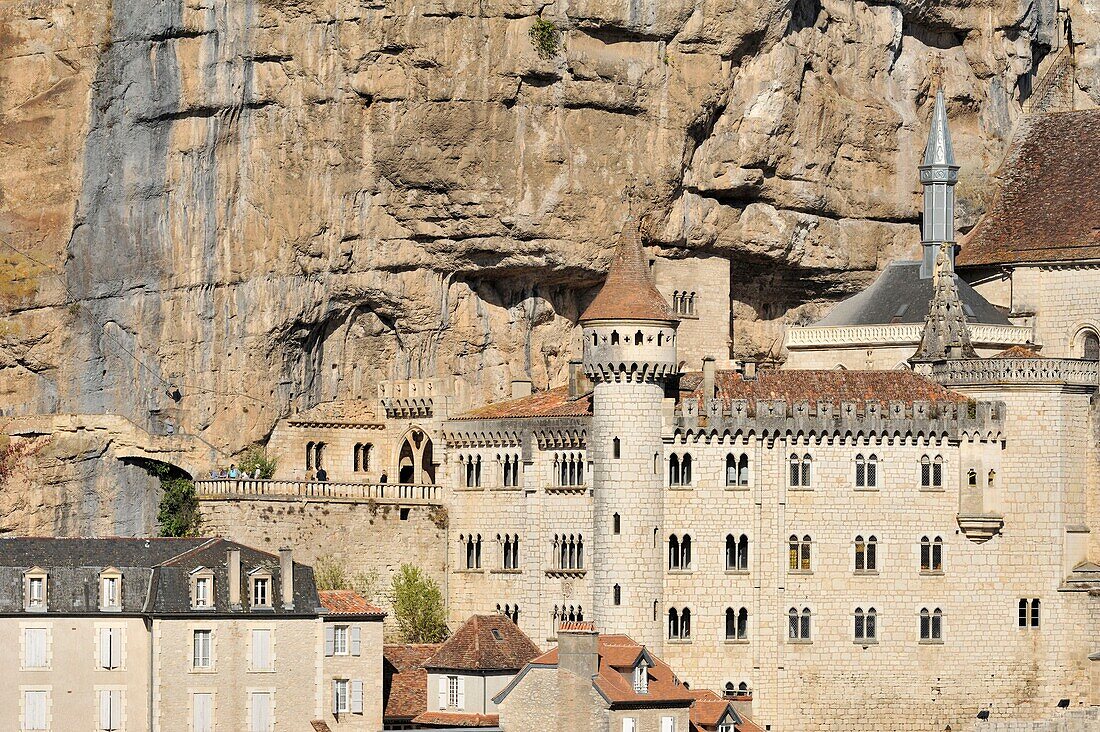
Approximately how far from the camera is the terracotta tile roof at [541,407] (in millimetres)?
111988

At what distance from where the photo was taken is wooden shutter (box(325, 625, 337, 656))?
101000 mm

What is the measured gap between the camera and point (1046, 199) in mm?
124375

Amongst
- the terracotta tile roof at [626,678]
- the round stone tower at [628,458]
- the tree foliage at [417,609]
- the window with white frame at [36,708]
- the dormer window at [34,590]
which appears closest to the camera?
the terracotta tile roof at [626,678]

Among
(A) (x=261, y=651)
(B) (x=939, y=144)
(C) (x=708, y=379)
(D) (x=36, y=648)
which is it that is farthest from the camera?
(B) (x=939, y=144)

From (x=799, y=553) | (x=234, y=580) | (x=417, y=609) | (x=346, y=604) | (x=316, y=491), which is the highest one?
(x=316, y=491)

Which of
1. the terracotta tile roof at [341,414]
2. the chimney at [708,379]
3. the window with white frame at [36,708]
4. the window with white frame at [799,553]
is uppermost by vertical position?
the chimney at [708,379]

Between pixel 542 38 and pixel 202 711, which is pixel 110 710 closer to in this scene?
pixel 202 711

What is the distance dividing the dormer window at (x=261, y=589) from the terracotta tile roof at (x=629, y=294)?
604 inches

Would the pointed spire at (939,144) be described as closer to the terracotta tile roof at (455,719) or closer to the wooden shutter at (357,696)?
the terracotta tile roof at (455,719)

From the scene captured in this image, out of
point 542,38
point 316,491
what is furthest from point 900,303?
point 316,491

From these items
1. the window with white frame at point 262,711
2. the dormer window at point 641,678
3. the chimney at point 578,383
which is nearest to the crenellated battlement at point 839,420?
the chimney at point 578,383

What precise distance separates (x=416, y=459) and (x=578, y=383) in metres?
8.00

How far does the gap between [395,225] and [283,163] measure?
466 centimetres

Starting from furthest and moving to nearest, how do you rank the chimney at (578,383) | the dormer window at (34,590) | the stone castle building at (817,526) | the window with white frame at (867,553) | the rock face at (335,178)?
the chimney at (578,383) → the rock face at (335,178) → the window with white frame at (867,553) → the stone castle building at (817,526) → the dormer window at (34,590)
